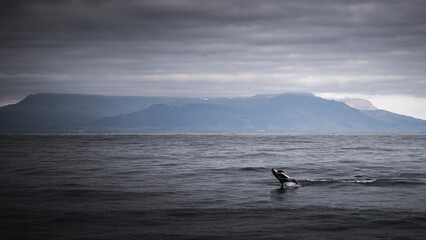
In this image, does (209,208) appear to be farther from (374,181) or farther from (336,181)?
(374,181)

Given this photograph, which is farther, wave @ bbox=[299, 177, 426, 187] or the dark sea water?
wave @ bbox=[299, 177, 426, 187]

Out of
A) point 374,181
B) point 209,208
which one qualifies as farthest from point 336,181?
point 209,208

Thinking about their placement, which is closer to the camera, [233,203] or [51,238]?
[51,238]

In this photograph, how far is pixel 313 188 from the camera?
24.5 meters

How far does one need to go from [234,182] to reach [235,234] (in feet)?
45.0

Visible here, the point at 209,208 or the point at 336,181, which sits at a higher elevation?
the point at 209,208

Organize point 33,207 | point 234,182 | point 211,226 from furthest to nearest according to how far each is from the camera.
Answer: point 234,182 < point 33,207 < point 211,226

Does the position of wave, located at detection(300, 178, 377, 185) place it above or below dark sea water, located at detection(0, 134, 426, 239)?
below

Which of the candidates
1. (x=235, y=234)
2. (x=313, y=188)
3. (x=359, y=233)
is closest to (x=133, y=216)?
(x=235, y=234)

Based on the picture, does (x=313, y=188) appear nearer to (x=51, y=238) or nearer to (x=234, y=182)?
(x=234, y=182)

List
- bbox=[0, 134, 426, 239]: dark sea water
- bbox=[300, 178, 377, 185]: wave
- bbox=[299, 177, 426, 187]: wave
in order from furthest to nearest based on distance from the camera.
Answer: bbox=[300, 178, 377, 185]: wave
bbox=[299, 177, 426, 187]: wave
bbox=[0, 134, 426, 239]: dark sea water

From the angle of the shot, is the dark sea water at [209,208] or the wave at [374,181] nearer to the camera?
the dark sea water at [209,208]

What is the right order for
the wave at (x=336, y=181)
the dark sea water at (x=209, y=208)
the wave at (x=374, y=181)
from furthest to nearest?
the wave at (x=336, y=181), the wave at (x=374, y=181), the dark sea water at (x=209, y=208)

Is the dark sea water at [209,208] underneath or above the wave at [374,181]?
above
